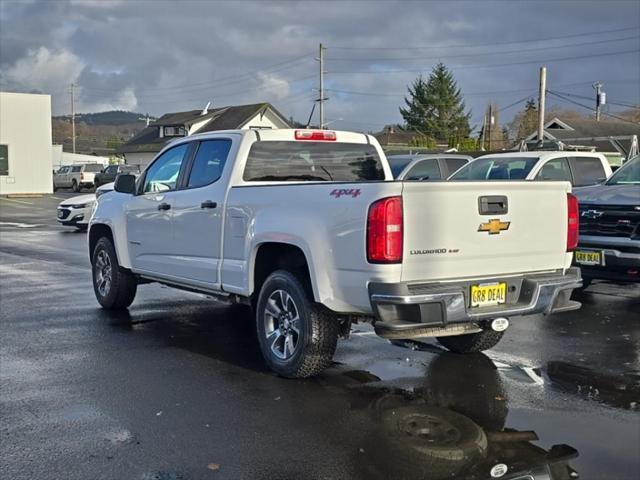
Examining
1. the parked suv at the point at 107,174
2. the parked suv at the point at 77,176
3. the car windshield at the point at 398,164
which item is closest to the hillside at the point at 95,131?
the parked suv at the point at 77,176

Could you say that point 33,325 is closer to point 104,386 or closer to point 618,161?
point 104,386

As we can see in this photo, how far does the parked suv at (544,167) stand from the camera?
38.4ft

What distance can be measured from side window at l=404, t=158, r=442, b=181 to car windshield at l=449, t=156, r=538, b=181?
10.4 feet

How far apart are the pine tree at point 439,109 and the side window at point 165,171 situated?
216 ft

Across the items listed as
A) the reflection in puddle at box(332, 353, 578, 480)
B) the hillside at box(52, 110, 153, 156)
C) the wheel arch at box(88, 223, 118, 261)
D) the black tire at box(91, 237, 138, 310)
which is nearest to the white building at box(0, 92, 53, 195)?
the wheel arch at box(88, 223, 118, 261)

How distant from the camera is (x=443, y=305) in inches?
192

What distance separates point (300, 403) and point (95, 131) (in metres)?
121

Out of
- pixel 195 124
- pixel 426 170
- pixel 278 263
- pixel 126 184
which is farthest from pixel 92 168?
pixel 278 263

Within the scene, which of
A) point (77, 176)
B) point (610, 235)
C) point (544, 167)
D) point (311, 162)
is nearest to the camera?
point (311, 162)

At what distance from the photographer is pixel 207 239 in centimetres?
668

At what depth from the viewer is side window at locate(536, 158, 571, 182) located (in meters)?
11.8

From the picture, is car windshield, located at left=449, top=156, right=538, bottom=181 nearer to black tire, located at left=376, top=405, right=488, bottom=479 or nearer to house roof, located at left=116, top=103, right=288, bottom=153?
black tire, located at left=376, top=405, right=488, bottom=479

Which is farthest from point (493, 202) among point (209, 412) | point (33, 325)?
point (33, 325)

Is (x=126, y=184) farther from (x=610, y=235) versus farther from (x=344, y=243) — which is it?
(x=610, y=235)
